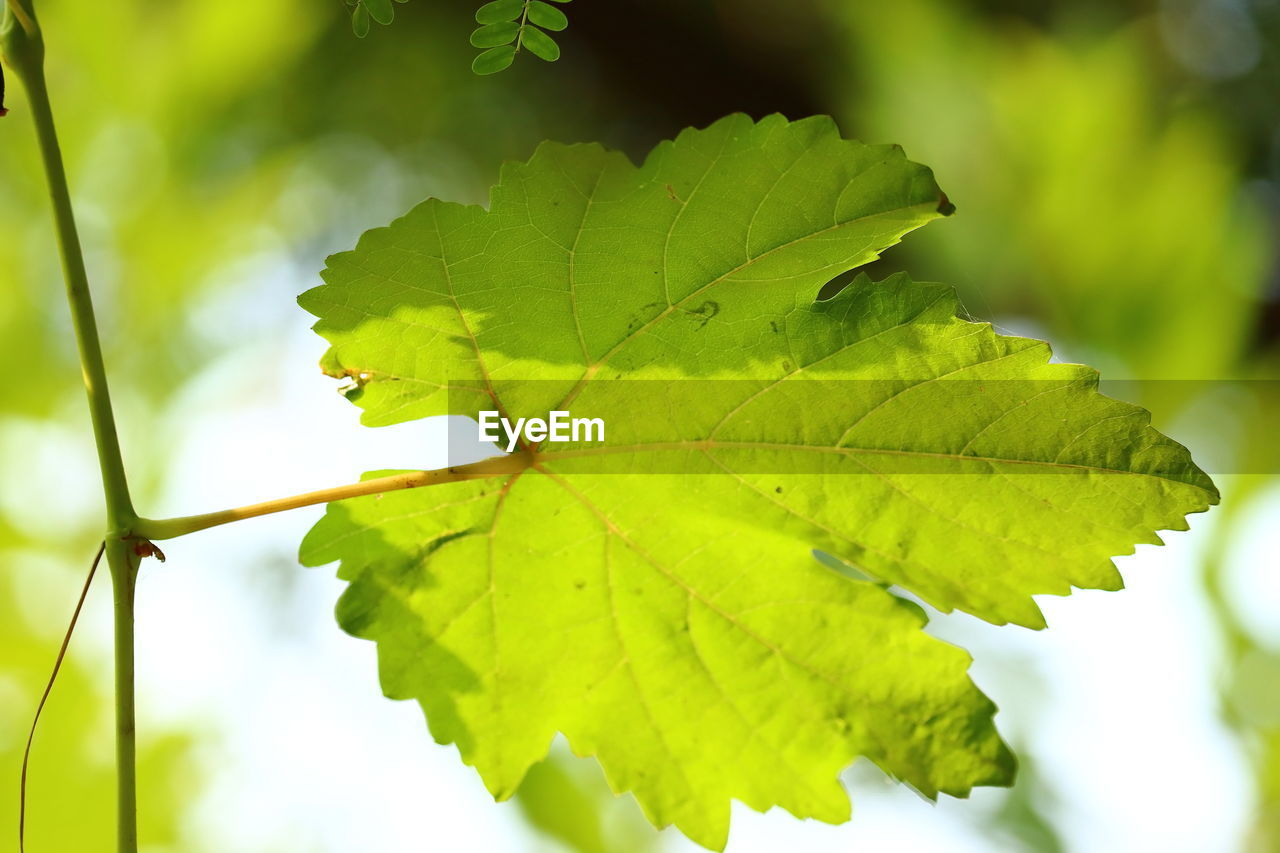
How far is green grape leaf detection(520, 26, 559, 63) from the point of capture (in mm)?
868

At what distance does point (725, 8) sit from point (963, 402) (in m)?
2.17

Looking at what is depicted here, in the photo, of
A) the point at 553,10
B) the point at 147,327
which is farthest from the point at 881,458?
the point at 147,327

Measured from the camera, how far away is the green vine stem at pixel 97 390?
0.72 meters

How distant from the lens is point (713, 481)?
0.83 metres

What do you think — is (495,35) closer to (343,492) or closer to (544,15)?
(544,15)

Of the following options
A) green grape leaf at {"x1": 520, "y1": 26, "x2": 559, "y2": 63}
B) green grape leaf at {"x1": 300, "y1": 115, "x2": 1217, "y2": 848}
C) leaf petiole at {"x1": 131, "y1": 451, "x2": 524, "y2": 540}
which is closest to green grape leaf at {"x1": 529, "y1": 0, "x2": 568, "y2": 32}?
green grape leaf at {"x1": 520, "y1": 26, "x2": 559, "y2": 63}

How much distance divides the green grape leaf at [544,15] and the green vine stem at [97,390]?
40cm

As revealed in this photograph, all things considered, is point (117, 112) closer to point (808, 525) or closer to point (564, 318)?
point (564, 318)

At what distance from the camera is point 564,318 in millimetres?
819

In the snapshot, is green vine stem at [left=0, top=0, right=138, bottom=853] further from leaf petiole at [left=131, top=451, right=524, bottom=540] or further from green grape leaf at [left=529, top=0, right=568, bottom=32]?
green grape leaf at [left=529, top=0, right=568, bottom=32]

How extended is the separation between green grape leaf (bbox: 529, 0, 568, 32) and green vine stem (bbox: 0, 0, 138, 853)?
400 millimetres

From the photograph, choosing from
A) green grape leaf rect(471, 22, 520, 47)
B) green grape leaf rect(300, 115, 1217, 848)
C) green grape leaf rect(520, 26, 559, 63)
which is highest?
green grape leaf rect(471, 22, 520, 47)

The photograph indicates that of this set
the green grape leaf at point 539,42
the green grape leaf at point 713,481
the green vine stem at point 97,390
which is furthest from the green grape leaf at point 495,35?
the green vine stem at point 97,390

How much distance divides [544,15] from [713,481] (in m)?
0.45
